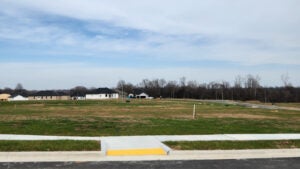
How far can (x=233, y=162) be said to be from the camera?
9.67m

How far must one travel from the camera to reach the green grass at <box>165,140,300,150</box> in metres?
11.3

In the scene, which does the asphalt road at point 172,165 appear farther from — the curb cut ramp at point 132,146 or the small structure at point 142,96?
the small structure at point 142,96

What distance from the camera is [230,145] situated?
38.4 feet

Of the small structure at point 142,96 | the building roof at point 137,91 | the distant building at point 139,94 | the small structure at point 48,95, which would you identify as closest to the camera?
the small structure at point 48,95

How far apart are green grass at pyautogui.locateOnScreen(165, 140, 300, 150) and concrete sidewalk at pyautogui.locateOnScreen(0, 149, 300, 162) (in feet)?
1.70

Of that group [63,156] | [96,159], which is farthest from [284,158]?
[63,156]

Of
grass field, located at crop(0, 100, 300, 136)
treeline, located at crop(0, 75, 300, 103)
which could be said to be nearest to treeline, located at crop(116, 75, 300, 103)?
treeline, located at crop(0, 75, 300, 103)

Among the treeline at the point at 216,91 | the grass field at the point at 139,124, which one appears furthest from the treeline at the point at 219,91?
the grass field at the point at 139,124

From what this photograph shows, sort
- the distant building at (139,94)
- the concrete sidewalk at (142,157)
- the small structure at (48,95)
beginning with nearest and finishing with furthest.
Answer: the concrete sidewalk at (142,157)
the small structure at (48,95)
the distant building at (139,94)

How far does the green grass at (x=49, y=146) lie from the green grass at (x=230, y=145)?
2455 millimetres

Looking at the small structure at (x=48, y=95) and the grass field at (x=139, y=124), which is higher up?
the small structure at (x=48, y=95)

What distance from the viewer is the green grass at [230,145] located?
445 inches

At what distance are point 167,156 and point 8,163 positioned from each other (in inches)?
159

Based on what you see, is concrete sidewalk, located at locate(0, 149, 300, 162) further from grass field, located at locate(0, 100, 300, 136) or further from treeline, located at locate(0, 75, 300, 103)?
treeline, located at locate(0, 75, 300, 103)
